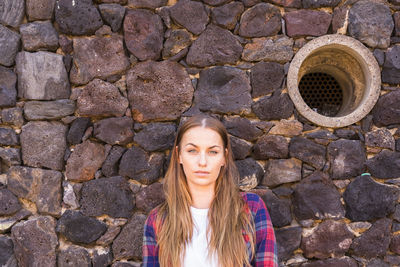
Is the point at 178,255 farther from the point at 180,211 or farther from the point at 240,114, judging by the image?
the point at 240,114

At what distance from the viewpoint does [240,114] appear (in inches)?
86.6

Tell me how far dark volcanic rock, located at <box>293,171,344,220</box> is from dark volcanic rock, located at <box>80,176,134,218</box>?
1.33 m

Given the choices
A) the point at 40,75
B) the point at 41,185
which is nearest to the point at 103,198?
the point at 41,185

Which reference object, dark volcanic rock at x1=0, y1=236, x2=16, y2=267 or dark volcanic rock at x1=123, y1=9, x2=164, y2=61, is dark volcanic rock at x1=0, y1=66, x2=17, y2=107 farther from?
dark volcanic rock at x1=0, y1=236, x2=16, y2=267

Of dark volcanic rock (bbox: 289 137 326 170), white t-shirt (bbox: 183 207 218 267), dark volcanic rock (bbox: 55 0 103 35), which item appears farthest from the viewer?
dark volcanic rock (bbox: 289 137 326 170)

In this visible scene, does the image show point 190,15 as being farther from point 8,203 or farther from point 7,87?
point 8,203

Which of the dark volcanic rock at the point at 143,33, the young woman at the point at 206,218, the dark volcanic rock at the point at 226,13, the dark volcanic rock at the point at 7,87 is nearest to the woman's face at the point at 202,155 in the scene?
the young woman at the point at 206,218

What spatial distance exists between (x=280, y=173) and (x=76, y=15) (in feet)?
6.29

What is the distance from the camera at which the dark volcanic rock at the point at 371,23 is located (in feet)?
7.21

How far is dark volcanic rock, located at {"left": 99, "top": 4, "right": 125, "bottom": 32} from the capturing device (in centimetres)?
212

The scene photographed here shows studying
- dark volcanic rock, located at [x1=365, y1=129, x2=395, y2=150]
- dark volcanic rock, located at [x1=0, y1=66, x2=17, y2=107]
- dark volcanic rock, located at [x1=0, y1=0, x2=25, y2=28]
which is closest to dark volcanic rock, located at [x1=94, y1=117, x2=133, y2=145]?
dark volcanic rock, located at [x1=0, y1=66, x2=17, y2=107]

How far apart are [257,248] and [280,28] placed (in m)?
1.58

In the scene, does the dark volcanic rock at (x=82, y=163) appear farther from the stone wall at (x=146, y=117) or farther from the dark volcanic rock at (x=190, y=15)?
the dark volcanic rock at (x=190, y=15)

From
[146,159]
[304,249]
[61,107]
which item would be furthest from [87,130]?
[304,249]
